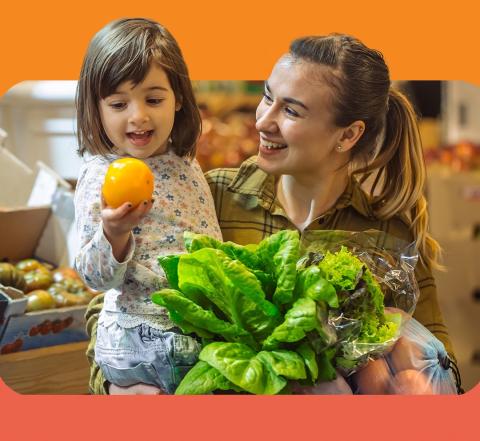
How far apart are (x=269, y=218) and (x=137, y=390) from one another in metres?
0.46

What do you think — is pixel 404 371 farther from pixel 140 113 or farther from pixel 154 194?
pixel 140 113

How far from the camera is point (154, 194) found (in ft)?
5.49

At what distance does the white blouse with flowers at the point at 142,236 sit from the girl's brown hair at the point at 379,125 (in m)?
0.33

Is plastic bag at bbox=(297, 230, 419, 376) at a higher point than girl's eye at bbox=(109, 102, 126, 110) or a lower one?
lower

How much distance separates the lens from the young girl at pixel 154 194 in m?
1.59

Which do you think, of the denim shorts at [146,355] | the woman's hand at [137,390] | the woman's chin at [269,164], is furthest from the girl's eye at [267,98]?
the woman's hand at [137,390]

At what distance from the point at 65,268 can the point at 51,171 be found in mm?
256

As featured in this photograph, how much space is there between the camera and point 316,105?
67.4 inches

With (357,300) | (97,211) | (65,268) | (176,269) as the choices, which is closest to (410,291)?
(357,300)

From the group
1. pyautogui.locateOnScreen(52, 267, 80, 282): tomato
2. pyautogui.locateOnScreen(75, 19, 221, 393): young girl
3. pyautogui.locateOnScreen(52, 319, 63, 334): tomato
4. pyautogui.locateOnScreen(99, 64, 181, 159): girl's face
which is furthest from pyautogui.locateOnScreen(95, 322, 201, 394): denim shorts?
pyautogui.locateOnScreen(52, 267, 80, 282): tomato

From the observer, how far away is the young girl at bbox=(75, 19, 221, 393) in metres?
1.59

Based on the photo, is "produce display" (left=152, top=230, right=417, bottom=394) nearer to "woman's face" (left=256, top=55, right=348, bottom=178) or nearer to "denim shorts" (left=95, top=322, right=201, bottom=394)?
"denim shorts" (left=95, top=322, right=201, bottom=394)

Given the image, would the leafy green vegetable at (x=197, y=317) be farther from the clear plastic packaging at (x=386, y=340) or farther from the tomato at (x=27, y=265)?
the tomato at (x=27, y=265)

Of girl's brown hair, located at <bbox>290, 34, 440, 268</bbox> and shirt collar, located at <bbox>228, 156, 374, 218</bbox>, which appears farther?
shirt collar, located at <bbox>228, 156, 374, 218</bbox>
